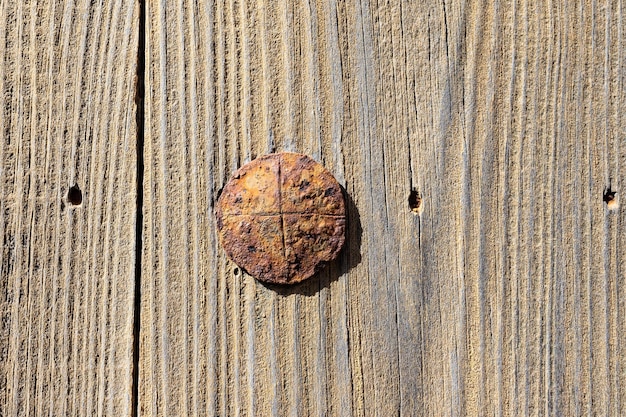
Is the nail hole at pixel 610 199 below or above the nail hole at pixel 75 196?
below

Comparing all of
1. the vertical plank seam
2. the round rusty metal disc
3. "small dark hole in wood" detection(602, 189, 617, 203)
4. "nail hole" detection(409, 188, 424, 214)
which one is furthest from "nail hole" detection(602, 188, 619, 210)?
the vertical plank seam

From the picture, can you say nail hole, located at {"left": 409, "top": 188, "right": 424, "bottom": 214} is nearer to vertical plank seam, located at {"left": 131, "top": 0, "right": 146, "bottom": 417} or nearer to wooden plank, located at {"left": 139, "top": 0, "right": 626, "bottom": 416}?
wooden plank, located at {"left": 139, "top": 0, "right": 626, "bottom": 416}

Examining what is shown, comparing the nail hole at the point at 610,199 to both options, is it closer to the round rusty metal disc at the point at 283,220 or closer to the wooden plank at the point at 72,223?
the round rusty metal disc at the point at 283,220

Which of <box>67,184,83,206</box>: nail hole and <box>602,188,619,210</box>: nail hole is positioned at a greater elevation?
<box>67,184,83,206</box>: nail hole

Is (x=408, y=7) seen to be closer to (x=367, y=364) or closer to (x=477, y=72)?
(x=477, y=72)

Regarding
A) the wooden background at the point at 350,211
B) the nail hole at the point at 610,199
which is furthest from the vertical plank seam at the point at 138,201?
the nail hole at the point at 610,199
